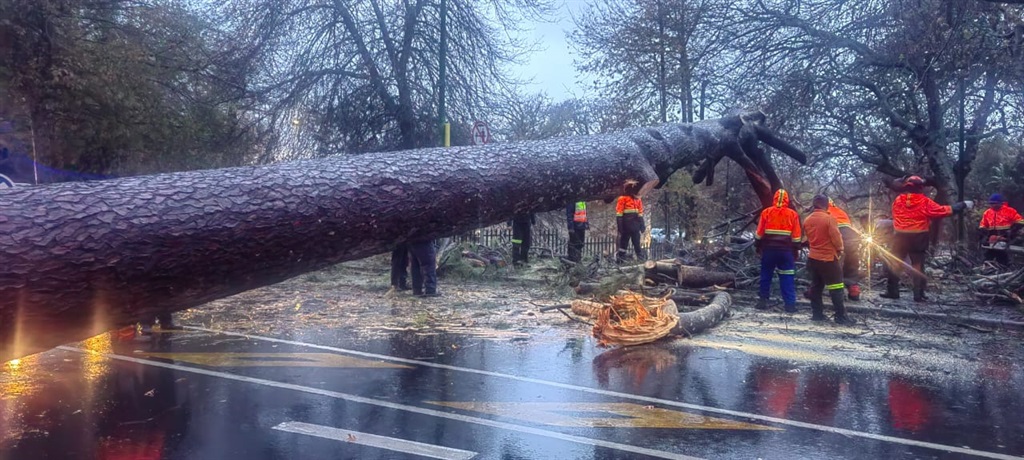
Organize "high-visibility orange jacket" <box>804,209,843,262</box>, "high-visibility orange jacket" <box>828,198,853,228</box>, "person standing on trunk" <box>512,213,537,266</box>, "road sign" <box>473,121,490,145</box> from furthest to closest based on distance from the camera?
"person standing on trunk" <box>512,213,537,266</box> < "road sign" <box>473,121,490,145</box> < "high-visibility orange jacket" <box>828,198,853,228</box> < "high-visibility orange jacket" <box>804,209,843,262</box>

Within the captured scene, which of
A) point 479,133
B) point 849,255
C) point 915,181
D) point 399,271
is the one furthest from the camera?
point 479,133

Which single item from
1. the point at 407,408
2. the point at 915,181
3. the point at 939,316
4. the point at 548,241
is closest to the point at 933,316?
the point at 939,316

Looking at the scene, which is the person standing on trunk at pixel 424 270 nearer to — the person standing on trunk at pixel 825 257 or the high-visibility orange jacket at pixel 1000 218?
the person standing on trunk at pixel 825 257

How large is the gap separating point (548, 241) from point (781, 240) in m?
10.4

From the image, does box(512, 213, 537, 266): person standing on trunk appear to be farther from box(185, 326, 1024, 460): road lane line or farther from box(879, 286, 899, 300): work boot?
box(185, 326, 1024, 460): road lane line

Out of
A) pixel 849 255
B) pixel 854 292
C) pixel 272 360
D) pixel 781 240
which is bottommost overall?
pixel 272 360

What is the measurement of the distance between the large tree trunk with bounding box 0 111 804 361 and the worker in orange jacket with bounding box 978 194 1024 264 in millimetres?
12216

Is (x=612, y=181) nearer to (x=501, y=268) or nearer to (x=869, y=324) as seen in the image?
(x=869, y=324)

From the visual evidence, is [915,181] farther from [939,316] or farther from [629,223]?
[629,223]

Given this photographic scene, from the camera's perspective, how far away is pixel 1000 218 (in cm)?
1388

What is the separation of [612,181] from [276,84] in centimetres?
1309

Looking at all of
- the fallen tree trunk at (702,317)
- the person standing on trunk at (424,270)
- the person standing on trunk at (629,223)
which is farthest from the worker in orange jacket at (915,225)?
the person standing on trunk at (424,270)

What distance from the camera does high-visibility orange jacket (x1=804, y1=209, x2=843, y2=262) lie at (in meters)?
9.16

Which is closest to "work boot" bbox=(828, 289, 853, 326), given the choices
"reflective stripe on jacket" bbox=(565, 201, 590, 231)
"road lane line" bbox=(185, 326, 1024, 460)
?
"road lane line" bbox=(185, 326, 1024, 460)
